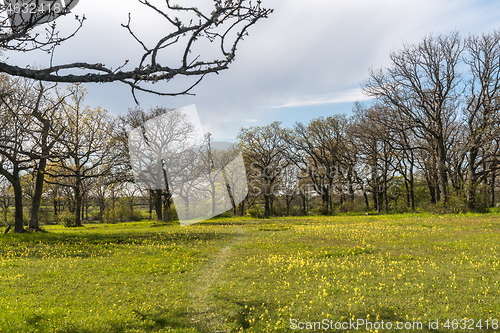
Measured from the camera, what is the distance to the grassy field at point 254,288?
20.1ft

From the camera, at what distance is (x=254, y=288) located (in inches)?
325

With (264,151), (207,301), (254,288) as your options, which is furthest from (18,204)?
(264,151)

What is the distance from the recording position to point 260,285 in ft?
27.9

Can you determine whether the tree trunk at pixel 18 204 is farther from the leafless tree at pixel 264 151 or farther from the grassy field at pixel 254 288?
the leafless tree at pixel 264 151

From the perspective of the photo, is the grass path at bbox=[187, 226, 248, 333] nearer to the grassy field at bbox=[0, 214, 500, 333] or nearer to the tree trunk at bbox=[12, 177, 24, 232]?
the grassy field at bbox=[0, 214, 500, 333]

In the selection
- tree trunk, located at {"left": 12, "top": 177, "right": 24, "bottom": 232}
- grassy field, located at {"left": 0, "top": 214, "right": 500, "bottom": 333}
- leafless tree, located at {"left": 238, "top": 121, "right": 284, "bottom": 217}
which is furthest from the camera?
leafless tree, located at {"left": 238, "top": 121, "right": 284, "bottom": 217}

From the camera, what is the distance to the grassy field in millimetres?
6137

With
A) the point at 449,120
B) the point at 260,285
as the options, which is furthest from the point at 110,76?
the point at 449,120

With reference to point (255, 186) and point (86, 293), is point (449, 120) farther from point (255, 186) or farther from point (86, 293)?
point (86, 293)

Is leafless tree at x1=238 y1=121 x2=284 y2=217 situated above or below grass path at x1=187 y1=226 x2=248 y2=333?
above

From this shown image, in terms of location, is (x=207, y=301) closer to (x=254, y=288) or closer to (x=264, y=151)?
(x=254, y=288)

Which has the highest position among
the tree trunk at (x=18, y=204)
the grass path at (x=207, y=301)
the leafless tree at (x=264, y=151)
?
the leafless tree at (x=264, y=151)

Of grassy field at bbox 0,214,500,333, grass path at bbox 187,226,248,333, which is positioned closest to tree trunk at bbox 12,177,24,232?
grassy field at bbox 0,214,500,333

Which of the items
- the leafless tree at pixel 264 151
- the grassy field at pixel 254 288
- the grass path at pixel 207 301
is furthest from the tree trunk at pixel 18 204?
the leafless tree at pixel 264 151
